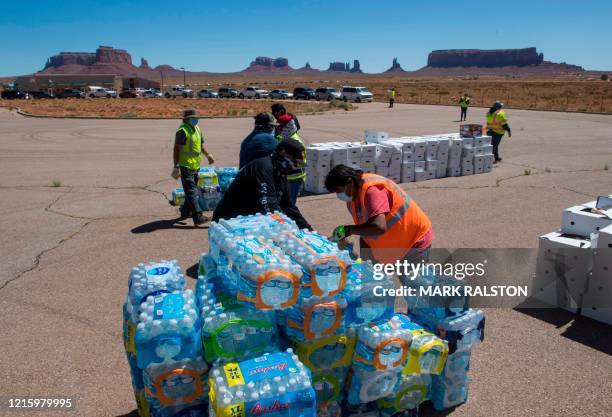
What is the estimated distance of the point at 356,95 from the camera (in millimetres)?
53812

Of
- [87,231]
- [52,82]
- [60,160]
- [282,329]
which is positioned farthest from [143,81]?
[282,329]

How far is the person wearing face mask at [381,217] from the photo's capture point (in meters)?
4.36

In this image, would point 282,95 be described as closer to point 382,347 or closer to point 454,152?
point 454,152

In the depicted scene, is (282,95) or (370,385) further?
(282,95)

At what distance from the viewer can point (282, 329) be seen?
379 cm

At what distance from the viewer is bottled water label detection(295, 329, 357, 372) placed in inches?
143

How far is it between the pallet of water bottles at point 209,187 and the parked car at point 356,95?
45.0 metres

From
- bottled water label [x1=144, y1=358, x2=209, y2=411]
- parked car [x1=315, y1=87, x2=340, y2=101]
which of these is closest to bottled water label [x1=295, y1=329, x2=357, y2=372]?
bottled water label [x1=144, y1=358, x2=209, y2=411]

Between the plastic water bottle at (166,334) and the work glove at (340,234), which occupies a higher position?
the work glove at (340,234)

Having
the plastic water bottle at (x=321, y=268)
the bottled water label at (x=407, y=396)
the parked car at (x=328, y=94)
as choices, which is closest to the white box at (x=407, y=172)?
the bottled water label at (x=407, y=396)

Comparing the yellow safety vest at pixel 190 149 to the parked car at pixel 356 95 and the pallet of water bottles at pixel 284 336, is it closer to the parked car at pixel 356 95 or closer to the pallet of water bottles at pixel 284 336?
the pallet of water bottles at pixel 284 336

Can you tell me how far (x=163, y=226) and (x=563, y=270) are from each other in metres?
6.86

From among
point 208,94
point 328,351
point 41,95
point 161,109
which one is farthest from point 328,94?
point 328,351

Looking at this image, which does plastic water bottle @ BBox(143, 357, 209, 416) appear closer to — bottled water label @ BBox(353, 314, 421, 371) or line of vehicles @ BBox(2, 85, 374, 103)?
bottled water label @ BBox(353, 314, 421, 371)
